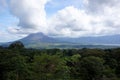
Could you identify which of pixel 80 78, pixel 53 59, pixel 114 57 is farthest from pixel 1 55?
pixel 114 57

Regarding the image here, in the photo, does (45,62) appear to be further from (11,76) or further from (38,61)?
(11,76)

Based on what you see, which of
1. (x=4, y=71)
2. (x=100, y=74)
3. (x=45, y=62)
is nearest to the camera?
(x=45, y=62)

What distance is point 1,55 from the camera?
54.3m

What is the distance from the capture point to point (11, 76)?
36.0 meters

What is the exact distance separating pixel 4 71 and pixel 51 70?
11817 millimetres

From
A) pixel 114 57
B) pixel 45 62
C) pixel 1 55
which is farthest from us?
pixel 114 57

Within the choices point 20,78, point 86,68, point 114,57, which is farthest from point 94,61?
point 20,78

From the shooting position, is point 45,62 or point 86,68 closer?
point 45,62

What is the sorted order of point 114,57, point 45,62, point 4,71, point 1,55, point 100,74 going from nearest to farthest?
1. point 45,62
2. point 4,71
3. point 100,74
4. point 1,55
5. point 114,57

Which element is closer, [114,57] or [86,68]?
[86,68]

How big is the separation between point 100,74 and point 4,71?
1829 cm

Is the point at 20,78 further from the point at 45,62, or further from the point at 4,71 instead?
the point at 4,71

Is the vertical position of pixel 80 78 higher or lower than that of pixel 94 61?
lower

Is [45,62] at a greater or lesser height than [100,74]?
greater
